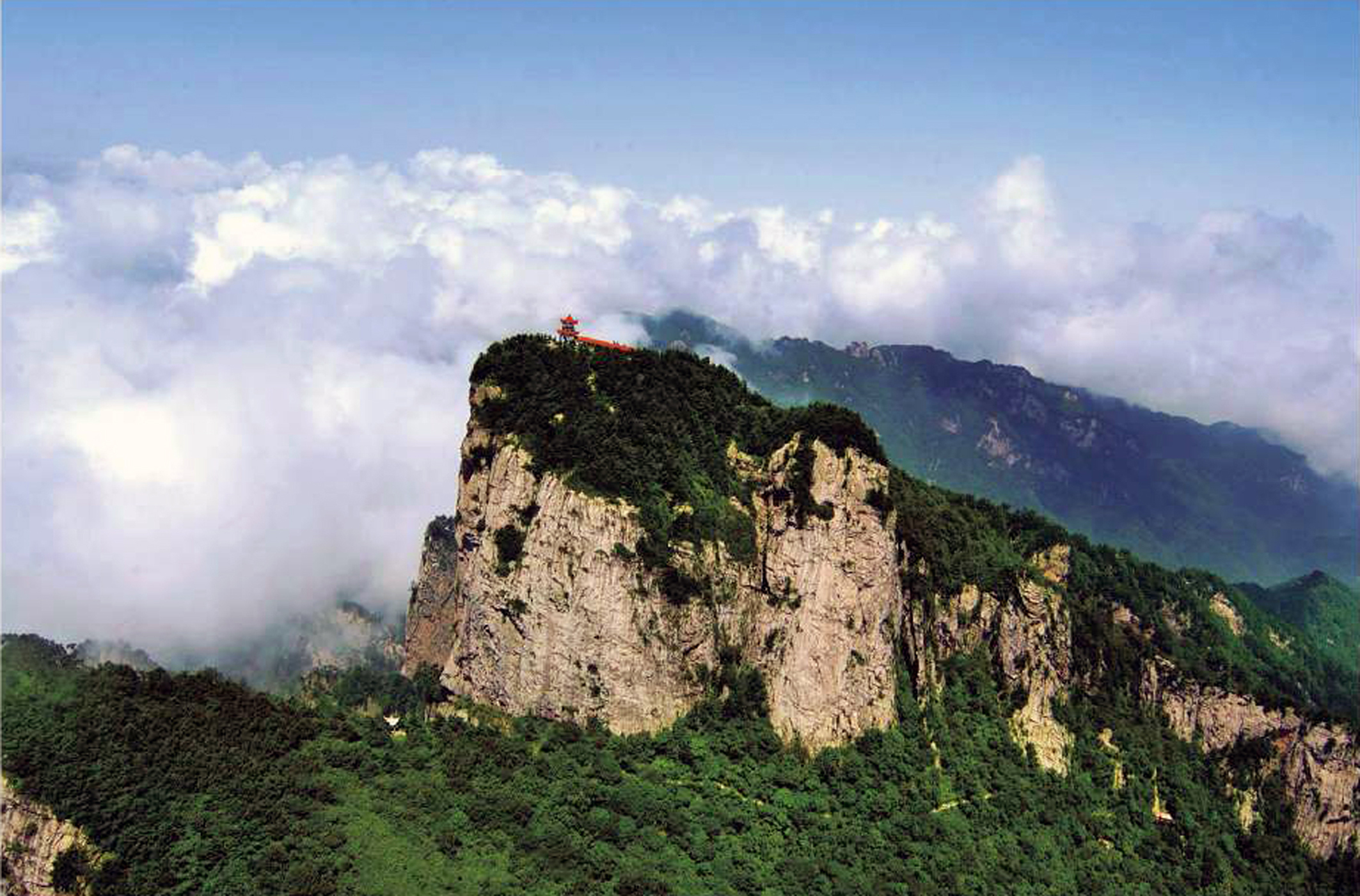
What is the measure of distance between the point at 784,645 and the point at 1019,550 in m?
46.2

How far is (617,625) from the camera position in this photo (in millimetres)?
78438

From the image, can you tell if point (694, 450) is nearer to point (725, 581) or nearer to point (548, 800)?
point (725, 581)

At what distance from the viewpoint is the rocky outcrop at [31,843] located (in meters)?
57.7

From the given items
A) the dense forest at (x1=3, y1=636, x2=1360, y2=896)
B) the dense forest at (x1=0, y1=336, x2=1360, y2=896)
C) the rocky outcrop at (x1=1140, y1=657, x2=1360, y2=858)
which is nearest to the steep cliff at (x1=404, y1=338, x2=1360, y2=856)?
the rocky outcrop at (x1=1140, y1=657, x2=1360, y2=858)

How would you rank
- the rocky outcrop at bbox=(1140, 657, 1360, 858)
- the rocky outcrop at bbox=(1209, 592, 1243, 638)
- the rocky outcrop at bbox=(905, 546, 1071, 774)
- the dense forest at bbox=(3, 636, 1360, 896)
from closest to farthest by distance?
the dense forest at bbox=(3, 636, 1360, 896) < the rocky outcrop at bbox=(905, 546, 1071, 774) < the rocky outcrop at bbox=(1140, 657, 1360, 858) < the rocky outcrop at bbox=(1209, 592, 1243, 638)

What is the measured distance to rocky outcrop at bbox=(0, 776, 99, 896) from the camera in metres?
57.7

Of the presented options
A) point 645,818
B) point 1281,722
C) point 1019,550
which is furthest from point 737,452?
point 1281,722

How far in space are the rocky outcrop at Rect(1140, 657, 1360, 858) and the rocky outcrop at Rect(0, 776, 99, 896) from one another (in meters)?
102

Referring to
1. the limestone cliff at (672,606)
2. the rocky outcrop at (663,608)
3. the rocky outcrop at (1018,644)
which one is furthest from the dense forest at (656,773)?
the rocky outcrop at (1018,644)

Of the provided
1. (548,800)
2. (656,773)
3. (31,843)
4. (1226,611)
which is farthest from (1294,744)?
(31,843)

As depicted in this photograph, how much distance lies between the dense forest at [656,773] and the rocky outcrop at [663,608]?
1684 mm

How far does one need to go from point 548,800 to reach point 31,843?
31708mm

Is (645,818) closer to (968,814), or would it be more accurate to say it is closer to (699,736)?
(699,736)

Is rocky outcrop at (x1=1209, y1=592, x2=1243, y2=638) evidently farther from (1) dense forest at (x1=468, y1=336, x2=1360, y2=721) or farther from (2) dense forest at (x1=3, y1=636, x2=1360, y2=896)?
(2) dense forest at (x1=3, y1=636, x2=1360, y2=896)
